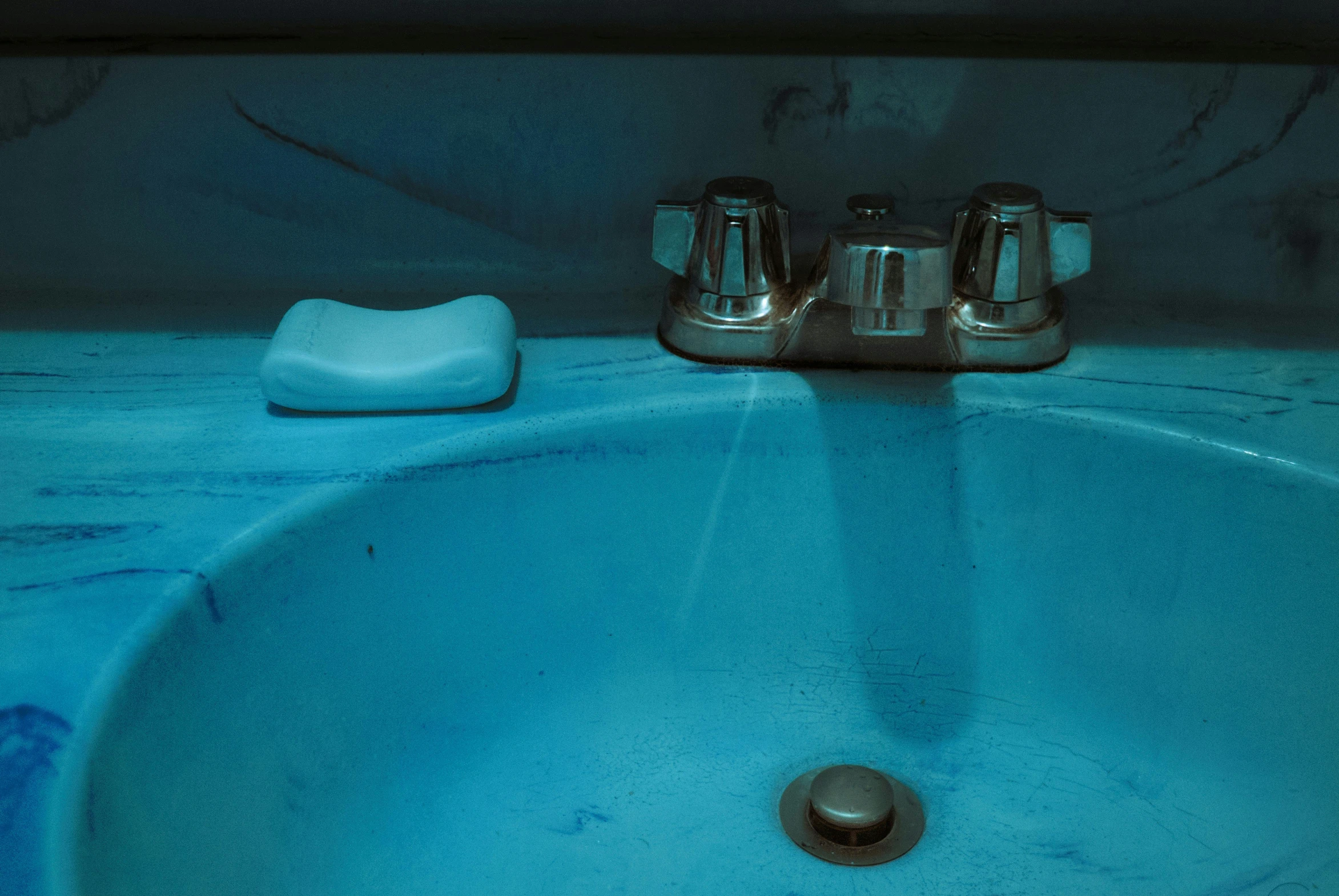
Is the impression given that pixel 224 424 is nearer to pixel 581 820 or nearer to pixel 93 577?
pixel 93 577

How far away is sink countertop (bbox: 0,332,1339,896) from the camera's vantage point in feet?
1.24

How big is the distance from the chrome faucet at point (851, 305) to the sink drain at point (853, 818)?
0.19 m

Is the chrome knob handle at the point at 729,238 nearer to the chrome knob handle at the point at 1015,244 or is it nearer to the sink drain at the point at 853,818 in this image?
the chrome knob handle at the point at 1015,244

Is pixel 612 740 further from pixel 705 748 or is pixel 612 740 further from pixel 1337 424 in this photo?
pixel 1337 424

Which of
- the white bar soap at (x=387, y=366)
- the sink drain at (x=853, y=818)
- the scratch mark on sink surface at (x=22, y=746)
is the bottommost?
the sink drain at (x=853, y=818)

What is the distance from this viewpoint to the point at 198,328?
0.56 metres

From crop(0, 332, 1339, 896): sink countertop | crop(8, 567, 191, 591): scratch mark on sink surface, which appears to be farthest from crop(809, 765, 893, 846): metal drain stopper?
crop(8, 567, 191, 591): scratch mark on sink surface

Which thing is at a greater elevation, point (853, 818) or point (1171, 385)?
point (1171, 385)

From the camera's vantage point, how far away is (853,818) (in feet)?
1.53

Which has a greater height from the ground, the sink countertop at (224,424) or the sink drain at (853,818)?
the sink countertop at (224,424)

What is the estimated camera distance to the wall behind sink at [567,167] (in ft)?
1.69

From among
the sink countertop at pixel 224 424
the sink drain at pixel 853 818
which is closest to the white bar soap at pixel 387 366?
the sink countertop at pixel 224 424

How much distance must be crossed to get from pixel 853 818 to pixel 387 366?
282mm

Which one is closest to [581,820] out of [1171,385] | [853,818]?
[853,818]
